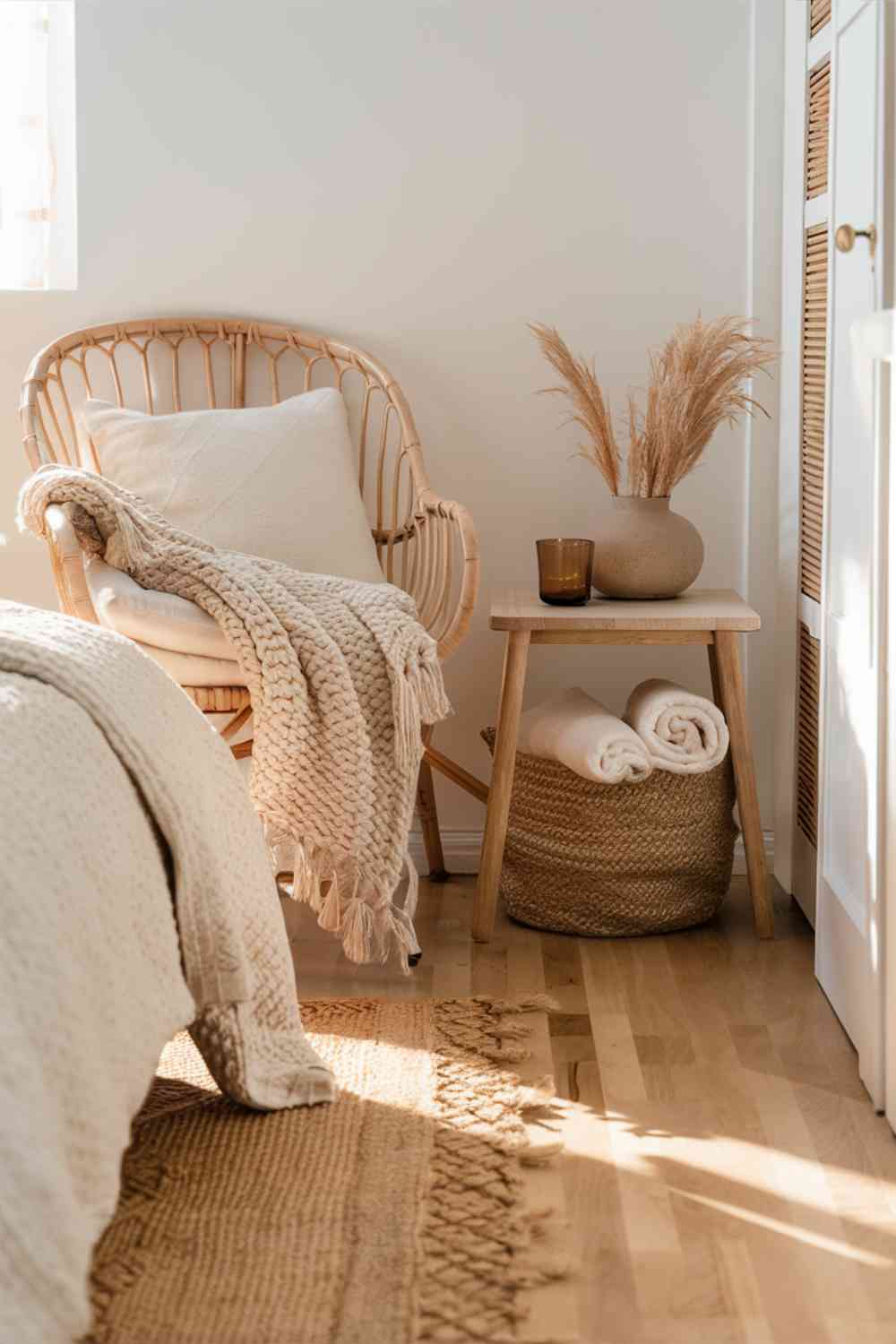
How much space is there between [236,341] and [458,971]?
3.95ft

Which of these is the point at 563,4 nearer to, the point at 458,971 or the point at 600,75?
the point at 600,75

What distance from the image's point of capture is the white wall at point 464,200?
278 cm

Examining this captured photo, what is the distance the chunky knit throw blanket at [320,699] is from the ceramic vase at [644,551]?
45cm

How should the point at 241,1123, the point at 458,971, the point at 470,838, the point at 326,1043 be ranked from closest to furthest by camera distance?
1. the point at 241,1123
2. the point at 326,1043
3. the point at 458,971
4. the point at 470,838

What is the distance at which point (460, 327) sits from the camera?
2842mm

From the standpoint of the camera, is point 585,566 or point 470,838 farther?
point 470,838

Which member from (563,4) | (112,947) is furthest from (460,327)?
(112,947)

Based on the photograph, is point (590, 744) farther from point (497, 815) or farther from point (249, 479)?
point (249, 479)

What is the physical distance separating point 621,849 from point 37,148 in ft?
5.89

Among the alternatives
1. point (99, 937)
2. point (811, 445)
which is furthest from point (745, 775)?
point (99, 937)

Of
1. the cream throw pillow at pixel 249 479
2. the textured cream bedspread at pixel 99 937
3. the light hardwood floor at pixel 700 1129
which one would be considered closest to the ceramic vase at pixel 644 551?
the cream throw pillow at pixel 249 479

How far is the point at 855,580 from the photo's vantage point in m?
1.94

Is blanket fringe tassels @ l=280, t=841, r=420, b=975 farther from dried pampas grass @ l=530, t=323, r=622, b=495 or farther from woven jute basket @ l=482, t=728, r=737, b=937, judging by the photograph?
dried pampas grass @ l=530, t=323, r=622, b=495

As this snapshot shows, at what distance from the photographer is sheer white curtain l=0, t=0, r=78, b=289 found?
305 cm
